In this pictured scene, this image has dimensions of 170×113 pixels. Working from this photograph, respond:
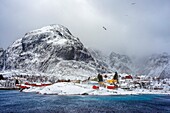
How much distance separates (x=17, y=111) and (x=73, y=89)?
259 ft

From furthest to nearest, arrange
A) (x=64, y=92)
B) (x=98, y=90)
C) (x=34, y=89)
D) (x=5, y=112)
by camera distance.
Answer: (x=34, y=89), (x=98, y=90), (x=64, y=92), (x=5, y=112)

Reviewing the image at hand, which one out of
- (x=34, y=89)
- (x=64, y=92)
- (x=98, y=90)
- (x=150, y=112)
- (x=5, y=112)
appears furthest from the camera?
(x=34, y=89)

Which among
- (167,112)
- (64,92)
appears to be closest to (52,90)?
(64,92)

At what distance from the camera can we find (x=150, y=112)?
84.9m

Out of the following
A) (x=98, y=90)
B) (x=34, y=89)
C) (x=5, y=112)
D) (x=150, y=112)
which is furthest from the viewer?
(x=34, y=89)

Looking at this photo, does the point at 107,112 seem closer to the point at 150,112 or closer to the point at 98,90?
the point at 150,112

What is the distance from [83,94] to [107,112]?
247 ft

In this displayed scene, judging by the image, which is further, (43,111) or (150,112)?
(150,112)

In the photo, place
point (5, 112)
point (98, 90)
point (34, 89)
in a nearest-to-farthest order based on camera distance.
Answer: point (5, 112) → point (98, 90) → point (34, 89)

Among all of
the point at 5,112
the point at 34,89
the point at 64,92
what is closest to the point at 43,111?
the point at 5,112

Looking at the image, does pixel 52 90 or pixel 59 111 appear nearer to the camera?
pixel 59 111

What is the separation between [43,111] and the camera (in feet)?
257

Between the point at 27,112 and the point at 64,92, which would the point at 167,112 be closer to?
the point at 27,112

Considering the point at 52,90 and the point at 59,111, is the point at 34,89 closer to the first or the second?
the point at 52,90
